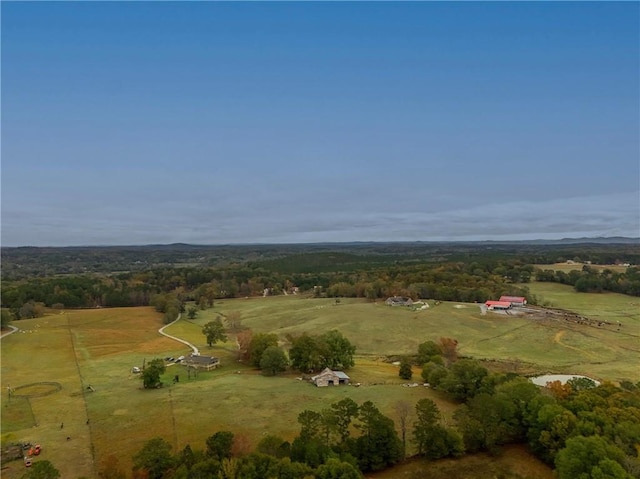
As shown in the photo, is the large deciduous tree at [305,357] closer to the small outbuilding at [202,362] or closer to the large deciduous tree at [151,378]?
the small outbuilding at [202,362]

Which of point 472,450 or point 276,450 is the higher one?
point 276,450

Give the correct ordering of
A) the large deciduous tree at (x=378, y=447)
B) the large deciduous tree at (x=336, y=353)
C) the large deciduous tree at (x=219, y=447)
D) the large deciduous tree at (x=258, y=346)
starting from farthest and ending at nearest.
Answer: the large deciduous tree at (x=258, y=346)
the large deciduous tree at (x=336, y=353)
the large deciduous tree at (x=378, y=447)
the large deciduous tree at (x=219, y=447)

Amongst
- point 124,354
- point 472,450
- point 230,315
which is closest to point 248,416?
point 472,450

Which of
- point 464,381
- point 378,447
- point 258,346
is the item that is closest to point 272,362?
point 258,346

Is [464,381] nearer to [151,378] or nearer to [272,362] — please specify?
[272,362]

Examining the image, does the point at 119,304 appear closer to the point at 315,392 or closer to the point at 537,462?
the point at 315,392

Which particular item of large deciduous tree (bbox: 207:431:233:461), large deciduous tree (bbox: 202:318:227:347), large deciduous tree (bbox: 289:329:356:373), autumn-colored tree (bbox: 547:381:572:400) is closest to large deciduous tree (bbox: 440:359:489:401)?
autumn-colored tree (bbox: 547:381:572:400)

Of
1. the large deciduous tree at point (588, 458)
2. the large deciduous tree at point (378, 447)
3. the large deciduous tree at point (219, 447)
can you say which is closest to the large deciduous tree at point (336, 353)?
the large deciduous tree at point (378, 447)
